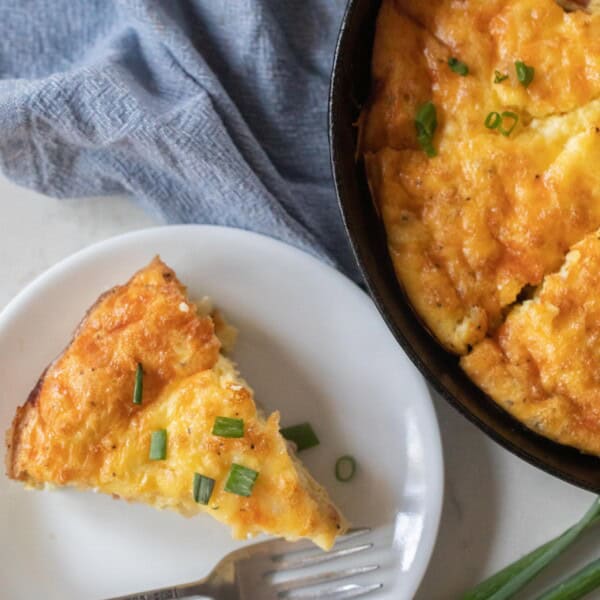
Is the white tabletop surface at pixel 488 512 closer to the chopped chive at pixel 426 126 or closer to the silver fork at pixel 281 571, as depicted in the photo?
the silver fork at pixel 281 571

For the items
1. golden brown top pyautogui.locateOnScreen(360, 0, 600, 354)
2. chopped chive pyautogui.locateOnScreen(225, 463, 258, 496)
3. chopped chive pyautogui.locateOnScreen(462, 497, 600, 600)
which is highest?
golden brown top pyautogui.locateOnScreen(360, 0, 600, 354)

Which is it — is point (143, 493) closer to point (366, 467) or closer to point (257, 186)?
point (366, 467)

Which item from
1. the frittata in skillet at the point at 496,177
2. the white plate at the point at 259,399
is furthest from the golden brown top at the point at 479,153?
the white plate at the point at 259,399

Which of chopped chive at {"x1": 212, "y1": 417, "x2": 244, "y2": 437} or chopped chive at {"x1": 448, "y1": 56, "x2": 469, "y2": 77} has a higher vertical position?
chopped chive at {"x1": 448, "y1": 56, "x2": 469, "y2": 77}

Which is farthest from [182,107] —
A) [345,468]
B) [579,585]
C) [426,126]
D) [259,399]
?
[579,585]

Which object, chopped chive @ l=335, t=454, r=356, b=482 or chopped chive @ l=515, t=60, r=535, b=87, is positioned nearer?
chopped chive @ l=515, t=60, r=535, b=87

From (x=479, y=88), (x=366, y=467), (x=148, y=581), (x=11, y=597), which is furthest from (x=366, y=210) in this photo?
(x=11, y=597)

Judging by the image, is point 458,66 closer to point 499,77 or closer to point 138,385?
point 499,77

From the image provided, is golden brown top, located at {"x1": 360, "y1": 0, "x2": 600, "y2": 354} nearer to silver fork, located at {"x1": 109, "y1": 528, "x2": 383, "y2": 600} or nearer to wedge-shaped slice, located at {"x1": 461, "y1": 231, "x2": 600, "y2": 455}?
wedge-shaped slice, located at {"x1": 461, "y1": 231, "x2": 600, "y2": 455}

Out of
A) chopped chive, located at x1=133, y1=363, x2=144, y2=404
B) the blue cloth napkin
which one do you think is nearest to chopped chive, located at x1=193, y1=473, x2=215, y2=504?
chopped chive, located at x1=133, y1=363, x2=144, y2=404
